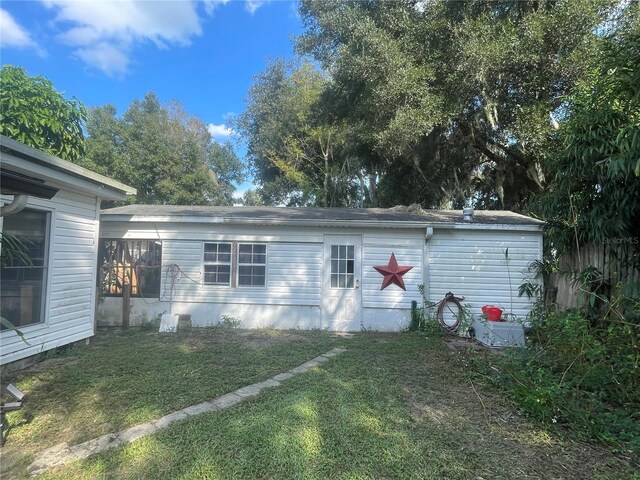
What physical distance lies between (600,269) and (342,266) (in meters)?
4.60

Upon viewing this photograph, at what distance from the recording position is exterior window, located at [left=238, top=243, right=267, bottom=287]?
7957 mm

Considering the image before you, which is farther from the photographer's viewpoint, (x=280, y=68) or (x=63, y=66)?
(x=280, y=68)

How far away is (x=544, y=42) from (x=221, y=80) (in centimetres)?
1187

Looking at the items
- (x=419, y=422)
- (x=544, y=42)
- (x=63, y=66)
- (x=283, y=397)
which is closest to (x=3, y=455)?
(x=283, y=397)

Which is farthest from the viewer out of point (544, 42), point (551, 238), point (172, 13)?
point (544, 42)

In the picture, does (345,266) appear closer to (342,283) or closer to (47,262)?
(342,283)

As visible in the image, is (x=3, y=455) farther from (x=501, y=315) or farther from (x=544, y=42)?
(x=544, y=42)

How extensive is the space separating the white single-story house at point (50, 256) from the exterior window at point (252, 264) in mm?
2646

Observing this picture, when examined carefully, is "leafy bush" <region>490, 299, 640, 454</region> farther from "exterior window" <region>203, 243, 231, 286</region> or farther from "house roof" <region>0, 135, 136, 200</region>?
"exterior window" <region>203, 243, 231, 286</region>

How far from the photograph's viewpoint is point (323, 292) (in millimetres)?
7852

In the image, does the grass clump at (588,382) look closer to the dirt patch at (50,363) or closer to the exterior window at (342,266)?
the exterior window at (342,266)

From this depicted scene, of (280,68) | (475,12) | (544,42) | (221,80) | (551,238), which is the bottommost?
(551,238)

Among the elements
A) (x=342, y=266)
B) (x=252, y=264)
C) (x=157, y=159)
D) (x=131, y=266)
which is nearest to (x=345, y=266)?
(x=342, y=266)

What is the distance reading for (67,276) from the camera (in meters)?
5.65
